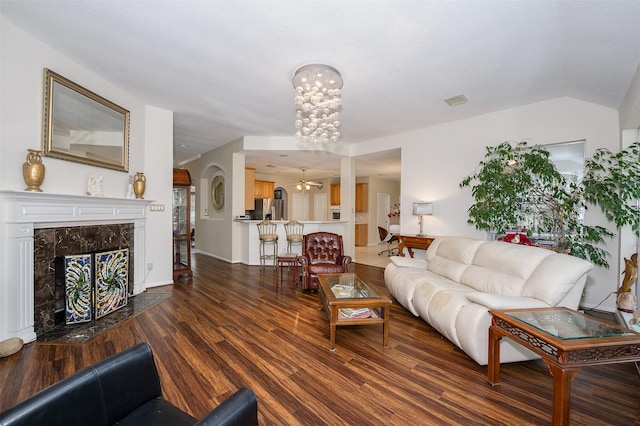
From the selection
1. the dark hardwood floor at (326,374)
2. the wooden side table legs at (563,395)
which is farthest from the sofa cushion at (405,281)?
the wooden side table legs at (563,395)

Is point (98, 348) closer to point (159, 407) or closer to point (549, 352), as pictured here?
point (159, 407)

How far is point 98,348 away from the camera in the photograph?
235cm

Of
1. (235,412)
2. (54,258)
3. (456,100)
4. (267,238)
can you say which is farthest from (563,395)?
(267,238)

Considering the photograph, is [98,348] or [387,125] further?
[387,125]

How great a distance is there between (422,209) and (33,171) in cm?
510

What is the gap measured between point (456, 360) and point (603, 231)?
2751 mm

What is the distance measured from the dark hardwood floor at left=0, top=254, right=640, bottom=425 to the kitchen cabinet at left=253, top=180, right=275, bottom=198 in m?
6.01

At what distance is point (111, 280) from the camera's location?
3.14 metres

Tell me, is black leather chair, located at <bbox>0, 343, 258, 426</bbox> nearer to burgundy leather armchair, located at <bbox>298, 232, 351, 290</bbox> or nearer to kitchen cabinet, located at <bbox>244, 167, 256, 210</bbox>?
burgundy leather armchair, located at <bbox>298, 232, 351, 290</bbox>

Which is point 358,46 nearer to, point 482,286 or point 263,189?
point 482,286

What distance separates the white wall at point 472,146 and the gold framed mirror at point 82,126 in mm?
4549

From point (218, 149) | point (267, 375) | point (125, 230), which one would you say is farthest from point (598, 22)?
point (218, 149)

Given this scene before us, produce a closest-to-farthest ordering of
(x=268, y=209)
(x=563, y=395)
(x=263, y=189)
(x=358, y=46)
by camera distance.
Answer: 1. (x=563, y=395)
2. (x=358, y=46)
3. (x=268, y=209)
4. (x=263, y=189)

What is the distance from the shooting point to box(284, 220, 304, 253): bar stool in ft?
17.9
